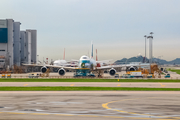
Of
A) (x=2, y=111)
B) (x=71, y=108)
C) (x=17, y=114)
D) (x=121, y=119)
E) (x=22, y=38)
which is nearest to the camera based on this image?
(x=121, y=119)

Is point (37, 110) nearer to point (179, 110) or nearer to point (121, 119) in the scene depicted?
point (121, 119)

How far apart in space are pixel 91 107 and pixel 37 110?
4518 mm

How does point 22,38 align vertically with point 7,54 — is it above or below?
above

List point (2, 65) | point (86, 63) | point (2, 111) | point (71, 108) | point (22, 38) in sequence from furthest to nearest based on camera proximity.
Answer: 1. point (22, 38)
2. point (2, 65)
3. point (86, 63)
4. point (71, 108)
5. point (2, 111)

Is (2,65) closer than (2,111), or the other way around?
(2,111)

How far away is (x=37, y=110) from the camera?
67.3ft

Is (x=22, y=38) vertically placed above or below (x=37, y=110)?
above

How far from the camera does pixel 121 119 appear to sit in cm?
1692

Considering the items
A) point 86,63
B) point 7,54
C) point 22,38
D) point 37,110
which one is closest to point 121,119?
point 37,110

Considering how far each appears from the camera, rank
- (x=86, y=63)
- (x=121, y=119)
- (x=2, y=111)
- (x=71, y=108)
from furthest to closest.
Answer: (x=86, y=63), (x=71, y=108), (x=2, y=111), (x=121, y=119)

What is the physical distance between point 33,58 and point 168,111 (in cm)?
15989

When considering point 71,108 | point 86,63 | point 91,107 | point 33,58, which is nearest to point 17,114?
point 71,108

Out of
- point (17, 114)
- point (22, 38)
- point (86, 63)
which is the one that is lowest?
point (17, 114)

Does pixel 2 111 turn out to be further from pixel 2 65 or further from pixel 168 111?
pixel 2 65
